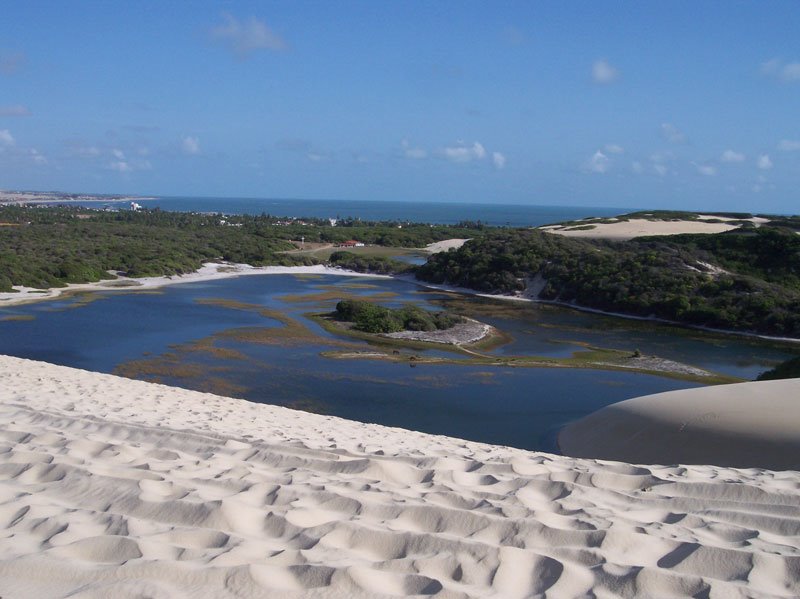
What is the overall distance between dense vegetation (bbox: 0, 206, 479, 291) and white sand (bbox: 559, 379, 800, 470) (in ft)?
108

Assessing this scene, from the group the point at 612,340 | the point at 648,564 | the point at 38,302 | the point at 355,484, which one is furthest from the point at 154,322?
the point at 648,564

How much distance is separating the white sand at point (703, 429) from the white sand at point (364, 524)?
13.9 feet

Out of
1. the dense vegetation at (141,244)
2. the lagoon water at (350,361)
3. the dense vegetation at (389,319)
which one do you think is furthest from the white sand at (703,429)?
the dense vegetation at (141,244)

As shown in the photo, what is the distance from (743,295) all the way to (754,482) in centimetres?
→ 3255

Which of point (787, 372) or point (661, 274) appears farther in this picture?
point (661, 274)

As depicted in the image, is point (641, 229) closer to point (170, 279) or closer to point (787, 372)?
point (170, 279)

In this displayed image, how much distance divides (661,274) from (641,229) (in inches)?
1197

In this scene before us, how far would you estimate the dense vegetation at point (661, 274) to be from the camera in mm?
33625

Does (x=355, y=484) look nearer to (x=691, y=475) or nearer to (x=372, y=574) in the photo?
(x=372, y=574)

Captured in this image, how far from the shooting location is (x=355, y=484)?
4793 millimetres

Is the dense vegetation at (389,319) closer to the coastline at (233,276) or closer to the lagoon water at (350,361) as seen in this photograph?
the lagoon water at (350,361)

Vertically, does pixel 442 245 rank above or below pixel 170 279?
above

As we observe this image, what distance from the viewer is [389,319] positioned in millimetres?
28141

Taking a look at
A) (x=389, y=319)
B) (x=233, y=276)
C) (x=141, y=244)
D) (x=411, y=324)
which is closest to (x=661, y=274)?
(x=411, y=324)
